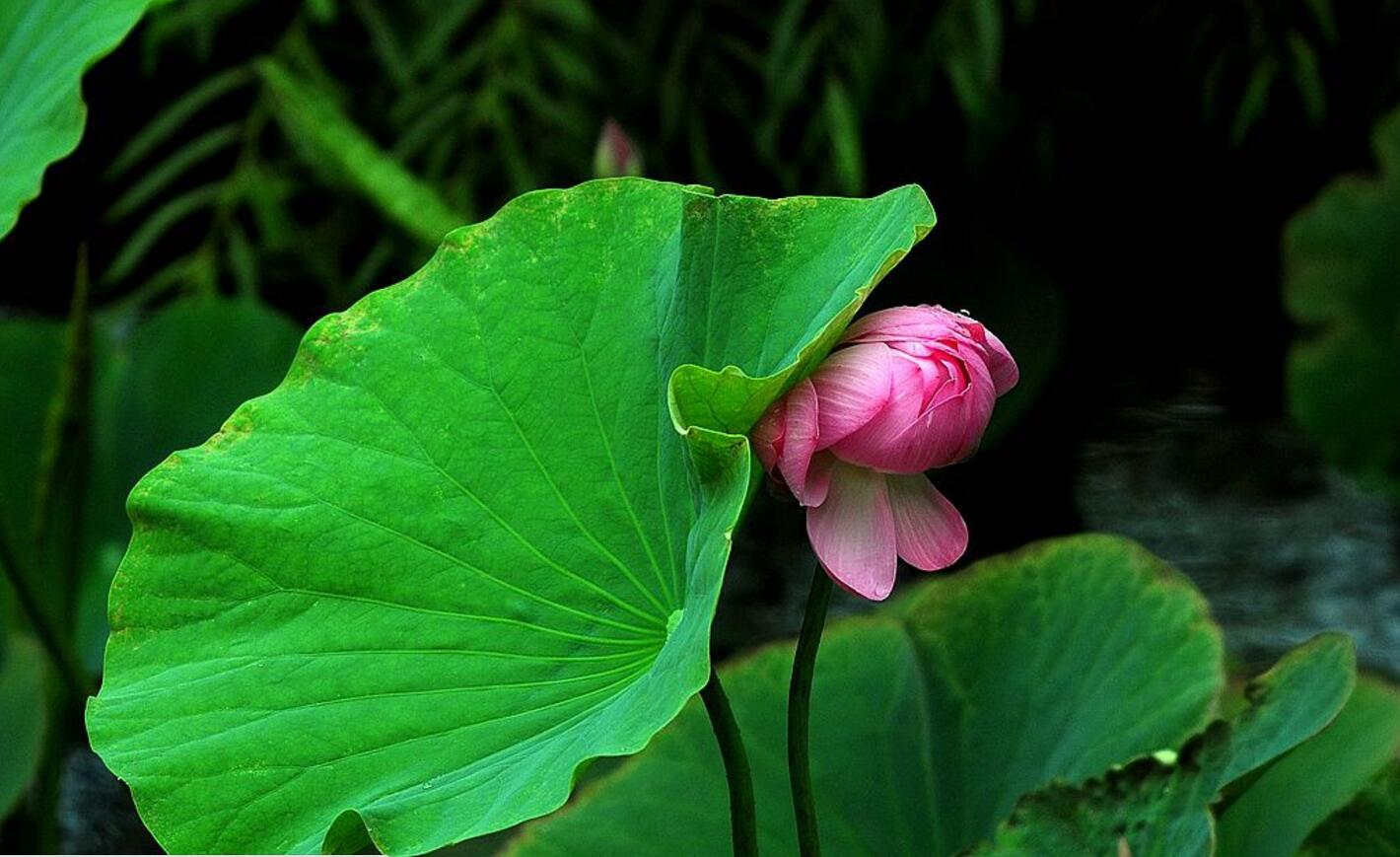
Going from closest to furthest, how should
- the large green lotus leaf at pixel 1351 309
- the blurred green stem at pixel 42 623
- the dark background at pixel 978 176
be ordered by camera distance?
the blurred green stem at pixel 42 623 → the dark background at pixel 978 176 → the large green lotus leaf at pixel 1351 309

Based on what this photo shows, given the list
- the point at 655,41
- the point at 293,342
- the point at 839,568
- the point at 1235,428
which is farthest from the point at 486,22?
the point at 839,568

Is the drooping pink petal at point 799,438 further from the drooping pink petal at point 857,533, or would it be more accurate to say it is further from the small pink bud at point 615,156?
the small pink bud at point 615,156

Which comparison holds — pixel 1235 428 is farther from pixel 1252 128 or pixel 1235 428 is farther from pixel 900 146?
pixel 900 146

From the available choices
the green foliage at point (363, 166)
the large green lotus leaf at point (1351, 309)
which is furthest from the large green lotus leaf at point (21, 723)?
the large green lotus leaf at point (1351, 309)

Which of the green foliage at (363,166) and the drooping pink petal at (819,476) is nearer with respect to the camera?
the drooping pink petal at (819,476)

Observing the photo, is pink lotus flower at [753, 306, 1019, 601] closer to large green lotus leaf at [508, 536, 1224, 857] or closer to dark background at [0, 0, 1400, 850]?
large green lotus leaf at [508, 536, 1224, 857]

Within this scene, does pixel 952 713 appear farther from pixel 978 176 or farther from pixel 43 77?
pixel 978 176
